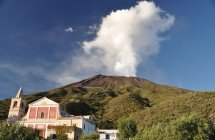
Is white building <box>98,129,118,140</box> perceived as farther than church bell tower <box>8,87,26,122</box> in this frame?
No

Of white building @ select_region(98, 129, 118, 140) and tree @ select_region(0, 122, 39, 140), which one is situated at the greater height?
white building @ select_region(98, 129, 118, 140)

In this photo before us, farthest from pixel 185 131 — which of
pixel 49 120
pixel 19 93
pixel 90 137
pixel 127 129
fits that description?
pixel 19 93

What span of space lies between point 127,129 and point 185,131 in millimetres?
21706

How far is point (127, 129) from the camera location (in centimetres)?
8000

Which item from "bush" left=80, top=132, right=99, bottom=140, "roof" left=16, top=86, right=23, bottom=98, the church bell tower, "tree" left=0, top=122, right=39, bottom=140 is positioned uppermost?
"roof" left=16, top=86, right=23, bottom=98

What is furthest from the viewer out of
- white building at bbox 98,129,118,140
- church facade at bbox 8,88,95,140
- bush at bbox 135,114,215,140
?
white building at bbox 98,129,118,140

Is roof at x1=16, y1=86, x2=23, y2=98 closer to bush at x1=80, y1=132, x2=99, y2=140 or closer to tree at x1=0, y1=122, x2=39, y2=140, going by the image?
bush at x1=80, y1=132, x2=99, y2=140

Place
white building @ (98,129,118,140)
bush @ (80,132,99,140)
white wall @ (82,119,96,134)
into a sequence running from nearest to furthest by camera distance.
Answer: bush @ (80,132,99,140)
white building @ (98,129,118,140)
white wall @ (82,119,96,134)

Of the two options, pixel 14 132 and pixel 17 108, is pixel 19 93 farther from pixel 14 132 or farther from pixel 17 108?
pixel 14 132

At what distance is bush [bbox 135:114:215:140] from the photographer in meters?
59.6

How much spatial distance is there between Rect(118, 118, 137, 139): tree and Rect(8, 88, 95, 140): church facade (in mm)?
9964

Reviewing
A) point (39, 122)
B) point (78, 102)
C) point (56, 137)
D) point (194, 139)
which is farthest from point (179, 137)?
point (78, 102)

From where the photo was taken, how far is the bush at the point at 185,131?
5962 centimetres

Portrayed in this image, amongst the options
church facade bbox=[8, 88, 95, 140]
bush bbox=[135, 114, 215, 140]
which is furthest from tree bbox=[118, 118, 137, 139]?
bush bbox=[135, 114, 215, 140]
